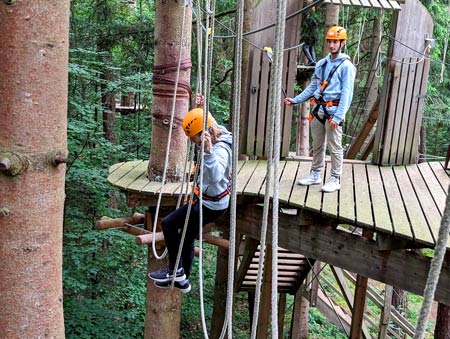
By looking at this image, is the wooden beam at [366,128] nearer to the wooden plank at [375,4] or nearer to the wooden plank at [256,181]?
the wooden plank at [375,4]

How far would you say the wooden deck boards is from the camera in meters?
3.24

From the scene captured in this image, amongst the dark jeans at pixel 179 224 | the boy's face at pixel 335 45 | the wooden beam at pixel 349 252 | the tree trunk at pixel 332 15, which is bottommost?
the wooden beam at pixel 349 252

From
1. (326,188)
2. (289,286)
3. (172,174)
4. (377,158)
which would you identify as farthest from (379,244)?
(289,286)

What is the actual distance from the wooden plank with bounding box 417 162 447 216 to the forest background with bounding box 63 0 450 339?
111 cm

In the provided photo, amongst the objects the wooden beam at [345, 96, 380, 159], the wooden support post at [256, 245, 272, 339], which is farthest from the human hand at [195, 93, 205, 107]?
the wooden beam at [345, 96, 380, 159]

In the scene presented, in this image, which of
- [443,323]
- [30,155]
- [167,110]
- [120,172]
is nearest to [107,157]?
[120,172]

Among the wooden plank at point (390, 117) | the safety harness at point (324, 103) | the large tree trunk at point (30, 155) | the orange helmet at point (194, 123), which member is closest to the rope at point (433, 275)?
the large tree trunk at point (30, 155)

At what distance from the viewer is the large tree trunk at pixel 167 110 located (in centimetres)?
370

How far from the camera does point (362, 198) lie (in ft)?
12.6

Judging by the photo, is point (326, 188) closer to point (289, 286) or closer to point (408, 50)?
point (408, 50)

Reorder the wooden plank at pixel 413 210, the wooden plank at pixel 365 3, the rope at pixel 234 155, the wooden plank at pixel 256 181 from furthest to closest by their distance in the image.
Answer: the wooden plank at pixel 365 3, the wooden plank at pixel 256 181, the wooden plank at pixel 413 210, the rope at pixel 234 155

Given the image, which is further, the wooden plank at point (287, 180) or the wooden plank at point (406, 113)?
the wooden plank at point (406, 113)

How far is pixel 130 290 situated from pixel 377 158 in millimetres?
4062

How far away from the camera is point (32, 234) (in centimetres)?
153
